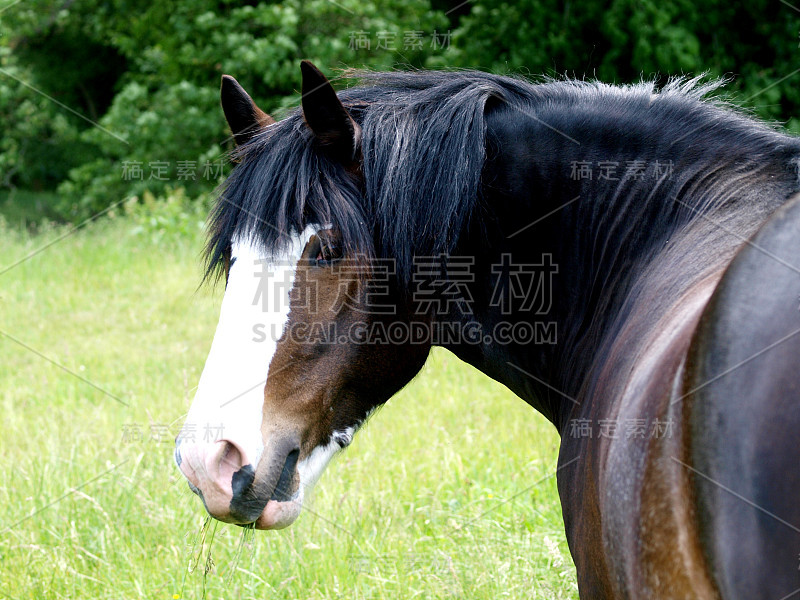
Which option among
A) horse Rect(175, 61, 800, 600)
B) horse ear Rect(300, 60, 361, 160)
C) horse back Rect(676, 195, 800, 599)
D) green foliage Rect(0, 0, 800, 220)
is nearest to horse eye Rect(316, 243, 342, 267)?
horse Rect(175, 61, 800, 600)

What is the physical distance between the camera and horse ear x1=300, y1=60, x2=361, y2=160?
1.79 meters

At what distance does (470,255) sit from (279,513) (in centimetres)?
80

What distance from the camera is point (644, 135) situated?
1844 millimetres

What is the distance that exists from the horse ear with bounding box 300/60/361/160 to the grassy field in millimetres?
1226

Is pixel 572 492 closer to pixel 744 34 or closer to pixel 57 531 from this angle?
pixel 57 531

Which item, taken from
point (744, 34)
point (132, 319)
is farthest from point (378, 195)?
point (744, 34)

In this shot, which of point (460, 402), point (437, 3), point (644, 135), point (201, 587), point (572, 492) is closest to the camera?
point (572, 492)

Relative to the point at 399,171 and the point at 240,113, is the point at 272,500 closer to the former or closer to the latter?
the point at 399,171

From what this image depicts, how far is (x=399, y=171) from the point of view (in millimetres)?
1841

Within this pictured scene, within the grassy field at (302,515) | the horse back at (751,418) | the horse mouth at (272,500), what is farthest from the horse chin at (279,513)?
the horse back at (751,418)

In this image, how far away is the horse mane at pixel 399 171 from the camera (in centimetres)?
181

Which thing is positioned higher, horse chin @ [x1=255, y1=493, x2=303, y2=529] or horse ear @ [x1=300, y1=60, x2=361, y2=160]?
horse ear @ [x1=300, y1=60, x2=361, y2=160]

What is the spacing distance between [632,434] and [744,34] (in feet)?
29.9

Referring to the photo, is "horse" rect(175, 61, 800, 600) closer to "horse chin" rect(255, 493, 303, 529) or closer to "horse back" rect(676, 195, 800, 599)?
"horse chin" rect(255, 493, 303, 529)
